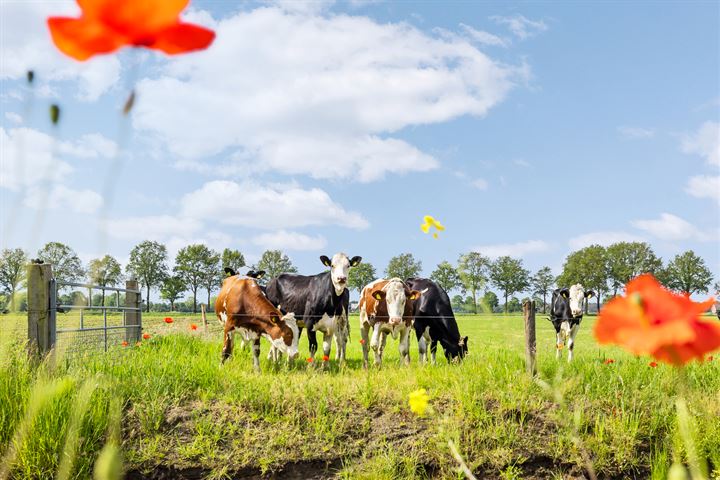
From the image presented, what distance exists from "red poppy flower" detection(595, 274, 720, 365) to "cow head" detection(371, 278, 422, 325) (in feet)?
30.8

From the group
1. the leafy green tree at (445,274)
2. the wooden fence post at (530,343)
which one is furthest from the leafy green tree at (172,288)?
the wooden fence post at (530,343)

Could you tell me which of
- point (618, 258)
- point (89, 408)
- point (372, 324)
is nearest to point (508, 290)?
point (618, 258)

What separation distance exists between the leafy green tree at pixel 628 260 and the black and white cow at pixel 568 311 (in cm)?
6268

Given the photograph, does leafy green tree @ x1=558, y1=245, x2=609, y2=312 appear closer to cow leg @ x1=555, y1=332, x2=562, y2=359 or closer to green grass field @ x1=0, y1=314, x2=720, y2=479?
cow leg @ x1=555, y1=332, x2=562, y2=359

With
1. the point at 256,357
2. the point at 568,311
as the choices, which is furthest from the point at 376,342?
the point at 568,311

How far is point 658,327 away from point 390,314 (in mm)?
9592

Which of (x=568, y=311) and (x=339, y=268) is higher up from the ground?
(x=339, y=268)

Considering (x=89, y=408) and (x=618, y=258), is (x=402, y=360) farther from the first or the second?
(x=618, y=258)

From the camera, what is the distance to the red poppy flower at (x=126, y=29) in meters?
0.95

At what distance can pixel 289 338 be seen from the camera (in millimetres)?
10250

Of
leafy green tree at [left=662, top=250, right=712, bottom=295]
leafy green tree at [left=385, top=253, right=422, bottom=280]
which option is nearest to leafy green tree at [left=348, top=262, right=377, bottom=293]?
leafy green tree at [left=385, top=253, right=422, bottom=280]

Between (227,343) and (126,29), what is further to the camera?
(227,343)

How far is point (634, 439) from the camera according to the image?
295 inches

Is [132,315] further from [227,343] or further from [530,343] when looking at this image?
[530,343]
